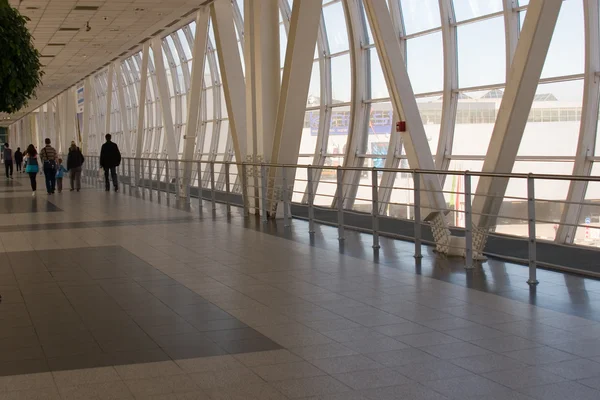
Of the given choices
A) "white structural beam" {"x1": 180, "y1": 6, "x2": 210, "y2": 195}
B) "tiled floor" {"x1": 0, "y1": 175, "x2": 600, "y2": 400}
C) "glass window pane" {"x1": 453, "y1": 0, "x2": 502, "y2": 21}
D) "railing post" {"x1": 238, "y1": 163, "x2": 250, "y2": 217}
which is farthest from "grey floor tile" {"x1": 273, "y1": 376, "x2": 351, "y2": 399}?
"white structural beam" {"x1": 180, "y1": 6, "x2": 210, "y2": 195}

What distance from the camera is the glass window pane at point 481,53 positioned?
12.9m

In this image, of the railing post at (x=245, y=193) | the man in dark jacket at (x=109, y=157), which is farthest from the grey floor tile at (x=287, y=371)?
the man in dark jacket at (x=109, y=157)

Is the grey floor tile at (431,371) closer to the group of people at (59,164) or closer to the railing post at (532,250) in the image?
the railing post at (532,250)

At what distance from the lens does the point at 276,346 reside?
15.7 ft

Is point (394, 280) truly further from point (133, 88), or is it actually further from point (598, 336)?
point (133, 88)

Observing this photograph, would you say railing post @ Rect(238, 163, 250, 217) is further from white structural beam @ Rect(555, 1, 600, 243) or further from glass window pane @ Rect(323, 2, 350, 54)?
white structural beam @ Rect(555, 1, 600, 243)

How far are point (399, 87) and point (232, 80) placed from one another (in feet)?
20.4

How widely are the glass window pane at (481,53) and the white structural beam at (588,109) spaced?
7.83 ft

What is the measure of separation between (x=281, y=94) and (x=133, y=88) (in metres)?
26.0

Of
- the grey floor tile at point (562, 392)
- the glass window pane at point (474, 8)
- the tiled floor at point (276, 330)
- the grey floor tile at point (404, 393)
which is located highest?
the glass window pane at point (474, 8)

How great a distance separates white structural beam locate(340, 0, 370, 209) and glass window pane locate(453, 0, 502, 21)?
292 cm

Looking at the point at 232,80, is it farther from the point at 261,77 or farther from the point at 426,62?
the point at 426,62

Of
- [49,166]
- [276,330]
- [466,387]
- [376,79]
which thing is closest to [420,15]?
[376,79]

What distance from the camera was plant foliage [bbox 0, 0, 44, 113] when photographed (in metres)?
4.75
